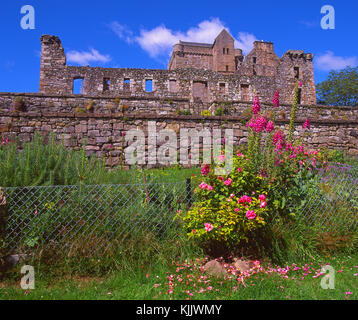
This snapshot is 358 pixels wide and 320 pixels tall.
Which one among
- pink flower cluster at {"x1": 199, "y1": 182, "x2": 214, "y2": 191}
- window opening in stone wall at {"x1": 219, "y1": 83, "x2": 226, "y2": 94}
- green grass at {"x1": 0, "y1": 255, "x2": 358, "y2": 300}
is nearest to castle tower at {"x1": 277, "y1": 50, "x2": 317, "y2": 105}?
window opening in stone wall at {"x1": 219, "y1": 83, "x2": 226, "y2": 94}

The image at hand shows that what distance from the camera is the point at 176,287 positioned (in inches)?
101

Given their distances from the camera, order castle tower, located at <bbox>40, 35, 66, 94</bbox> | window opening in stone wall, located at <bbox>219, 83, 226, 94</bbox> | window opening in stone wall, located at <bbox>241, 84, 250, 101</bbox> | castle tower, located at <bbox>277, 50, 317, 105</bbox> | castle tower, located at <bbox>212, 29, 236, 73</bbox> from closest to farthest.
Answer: castle tower, located at <bbox>40, 35, 66, 94</bbox>, window opening in stone wall, located at <bbox>219, 83, 226, 94</bbox>, window opening in stone wall, located at <bbox>241, 84, 250, 101</bbox>, castle tower, located at <bbox>277, 50, 317, 105</bbox>, castle tower, located at <bbox>212, 29, 236, 73</bbox>

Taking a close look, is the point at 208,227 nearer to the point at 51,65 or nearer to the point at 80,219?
the point at 80,219

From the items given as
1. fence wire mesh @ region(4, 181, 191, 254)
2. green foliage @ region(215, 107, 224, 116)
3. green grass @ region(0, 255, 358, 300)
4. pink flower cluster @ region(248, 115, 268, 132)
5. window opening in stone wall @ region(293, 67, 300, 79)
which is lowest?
green grass @ region(0, 255, 358, 300)

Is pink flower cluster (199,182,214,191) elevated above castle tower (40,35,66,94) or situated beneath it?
situated beneath

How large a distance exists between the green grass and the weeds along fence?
364 millimetres

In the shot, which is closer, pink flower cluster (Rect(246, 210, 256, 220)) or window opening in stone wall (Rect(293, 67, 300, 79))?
pink flower cluster (Rect(246, 210, 256, 220))

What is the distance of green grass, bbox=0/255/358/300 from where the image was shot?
95.6 inches

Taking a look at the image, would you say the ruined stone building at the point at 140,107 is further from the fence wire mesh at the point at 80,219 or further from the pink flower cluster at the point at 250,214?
the pink flower cluster at the point at 250,214

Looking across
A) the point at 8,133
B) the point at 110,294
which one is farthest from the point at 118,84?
the point at 110,294

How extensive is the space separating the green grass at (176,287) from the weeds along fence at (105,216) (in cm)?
36

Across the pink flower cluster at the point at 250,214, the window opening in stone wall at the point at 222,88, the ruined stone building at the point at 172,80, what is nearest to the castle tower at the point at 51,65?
the ruined stone building at the point at 172,80

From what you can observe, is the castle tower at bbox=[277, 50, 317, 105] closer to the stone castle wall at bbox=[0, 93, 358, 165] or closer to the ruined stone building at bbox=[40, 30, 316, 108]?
the ruined stone building at bbox=[40, 30, 316, 108]

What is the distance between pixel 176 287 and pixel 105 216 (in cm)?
133
